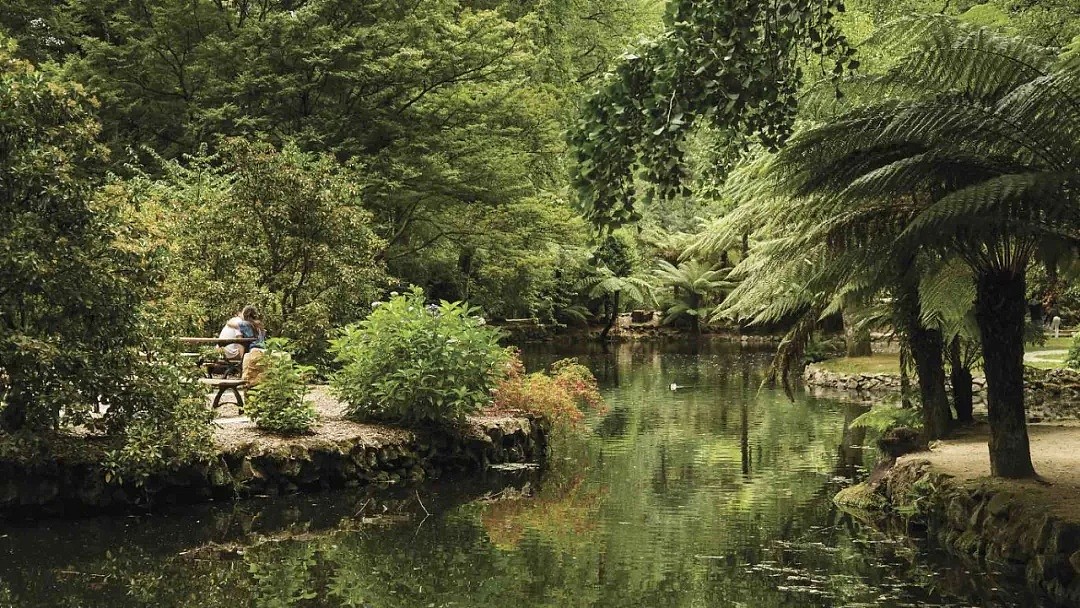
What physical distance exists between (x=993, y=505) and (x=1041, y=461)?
1451 millimetres

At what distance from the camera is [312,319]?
1495cm

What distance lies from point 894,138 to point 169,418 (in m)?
5.55

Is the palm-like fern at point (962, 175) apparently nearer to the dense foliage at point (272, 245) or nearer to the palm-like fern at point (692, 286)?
the dense foliage at point (272, 245)

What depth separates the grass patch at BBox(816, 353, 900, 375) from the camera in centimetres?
2064

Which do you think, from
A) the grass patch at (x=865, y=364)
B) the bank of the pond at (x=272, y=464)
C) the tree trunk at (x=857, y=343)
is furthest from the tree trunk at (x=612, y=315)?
the bank of the pond at (x=272, y=464)

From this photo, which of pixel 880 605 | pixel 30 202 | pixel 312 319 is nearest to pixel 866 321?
pixel 312 319

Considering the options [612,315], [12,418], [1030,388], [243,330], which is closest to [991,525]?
[12,418]

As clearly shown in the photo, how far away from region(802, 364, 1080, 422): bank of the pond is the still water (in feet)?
15.0

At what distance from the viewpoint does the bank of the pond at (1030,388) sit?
16.1 m

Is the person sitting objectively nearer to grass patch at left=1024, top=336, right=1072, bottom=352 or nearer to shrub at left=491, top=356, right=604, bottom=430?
shrub at left=491, top=356, right=604, bottom=430

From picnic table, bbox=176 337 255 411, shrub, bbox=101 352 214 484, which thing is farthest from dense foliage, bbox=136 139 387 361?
shrub, bbox=101 352 214 484

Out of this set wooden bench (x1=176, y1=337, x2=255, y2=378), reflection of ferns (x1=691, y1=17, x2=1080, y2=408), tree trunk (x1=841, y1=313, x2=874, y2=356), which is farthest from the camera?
tree trunk (x1=841, y1=313, x2=874, y2=356)

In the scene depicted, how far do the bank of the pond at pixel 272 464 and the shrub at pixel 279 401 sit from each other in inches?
4.6

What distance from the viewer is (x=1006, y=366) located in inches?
321
